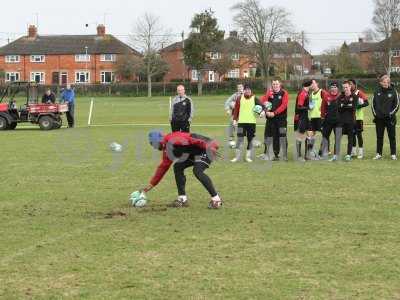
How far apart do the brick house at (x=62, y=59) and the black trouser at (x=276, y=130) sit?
Answer: 84060 mm

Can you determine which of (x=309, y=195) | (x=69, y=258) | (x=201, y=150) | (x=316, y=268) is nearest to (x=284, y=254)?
(x=316, y=268)

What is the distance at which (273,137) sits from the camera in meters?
15.3

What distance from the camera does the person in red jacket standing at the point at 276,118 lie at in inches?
587

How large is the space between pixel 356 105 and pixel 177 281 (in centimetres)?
1037

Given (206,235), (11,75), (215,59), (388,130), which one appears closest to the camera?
(206,235)

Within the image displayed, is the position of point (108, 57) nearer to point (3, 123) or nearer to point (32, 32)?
point (32, 32)

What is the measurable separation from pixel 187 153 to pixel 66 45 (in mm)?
94460

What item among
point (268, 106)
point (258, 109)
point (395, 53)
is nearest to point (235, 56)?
point (395, 53)

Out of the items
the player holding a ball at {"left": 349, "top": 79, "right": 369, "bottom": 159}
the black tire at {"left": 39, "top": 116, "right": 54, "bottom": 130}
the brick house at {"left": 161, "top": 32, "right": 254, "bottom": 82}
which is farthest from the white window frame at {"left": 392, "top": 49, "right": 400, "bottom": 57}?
the player holding a ball at {"left": 349, "top": 79, "right": 369, "bottom": 159}

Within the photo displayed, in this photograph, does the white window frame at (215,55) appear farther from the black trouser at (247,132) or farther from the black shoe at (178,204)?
the black shoe at (178,204)

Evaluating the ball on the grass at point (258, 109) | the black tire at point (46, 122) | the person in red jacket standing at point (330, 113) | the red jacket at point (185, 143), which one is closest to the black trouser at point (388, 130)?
the person in red jacket standing at point (330, 113)

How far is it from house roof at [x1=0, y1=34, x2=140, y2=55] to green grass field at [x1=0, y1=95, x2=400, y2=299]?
284ft

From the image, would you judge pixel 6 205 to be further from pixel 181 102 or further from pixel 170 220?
pixel 181 102

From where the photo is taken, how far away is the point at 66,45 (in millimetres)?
100250
